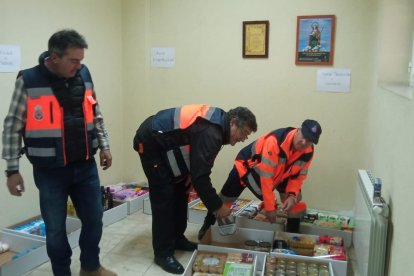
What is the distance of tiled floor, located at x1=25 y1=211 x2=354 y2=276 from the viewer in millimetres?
2357

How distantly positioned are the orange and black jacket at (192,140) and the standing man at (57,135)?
1.14 feet

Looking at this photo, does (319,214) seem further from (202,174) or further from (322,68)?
(202,174)

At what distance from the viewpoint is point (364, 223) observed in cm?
205

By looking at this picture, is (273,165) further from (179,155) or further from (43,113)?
(43,113)

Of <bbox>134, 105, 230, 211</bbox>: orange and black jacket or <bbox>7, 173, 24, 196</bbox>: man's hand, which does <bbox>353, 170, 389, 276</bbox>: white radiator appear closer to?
<bbox>134, 105, 230, 211</bbox>: orange and black jacket

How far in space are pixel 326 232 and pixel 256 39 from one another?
5.13 ft

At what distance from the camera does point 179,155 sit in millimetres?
2205

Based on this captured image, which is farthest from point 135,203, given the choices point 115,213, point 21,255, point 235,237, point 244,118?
point 244,118

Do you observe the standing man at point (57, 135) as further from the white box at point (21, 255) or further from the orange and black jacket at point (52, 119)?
the white box at point (21, 255)

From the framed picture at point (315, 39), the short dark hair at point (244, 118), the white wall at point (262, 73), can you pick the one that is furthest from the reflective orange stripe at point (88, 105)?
the framed picture at point (315, 39)

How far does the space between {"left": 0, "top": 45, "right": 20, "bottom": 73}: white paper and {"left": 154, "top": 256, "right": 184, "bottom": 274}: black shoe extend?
153 cm

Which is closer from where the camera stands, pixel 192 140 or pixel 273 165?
pixel 192 140

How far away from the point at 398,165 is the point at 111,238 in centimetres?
195

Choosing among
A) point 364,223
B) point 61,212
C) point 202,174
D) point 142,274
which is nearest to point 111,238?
point 142,274
